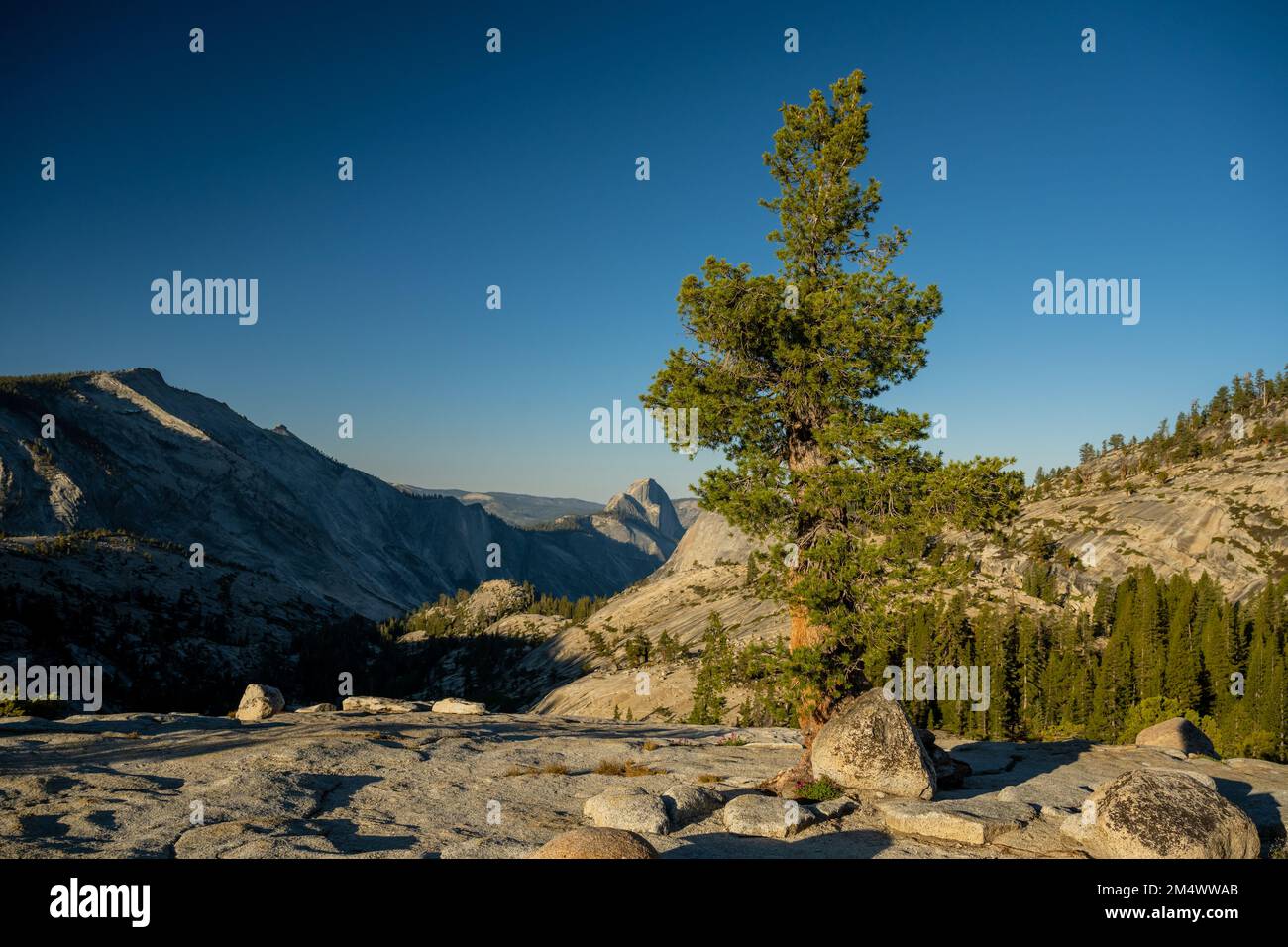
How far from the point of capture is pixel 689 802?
19.6 m

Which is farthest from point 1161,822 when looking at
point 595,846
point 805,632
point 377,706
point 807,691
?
point 377,706

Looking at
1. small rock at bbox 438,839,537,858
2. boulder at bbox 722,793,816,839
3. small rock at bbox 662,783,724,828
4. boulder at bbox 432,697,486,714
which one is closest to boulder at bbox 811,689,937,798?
boulder at bbox 722,793,816,839

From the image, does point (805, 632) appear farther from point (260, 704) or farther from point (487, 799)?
point (260, 704)

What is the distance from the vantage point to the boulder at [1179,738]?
40188 millimetres

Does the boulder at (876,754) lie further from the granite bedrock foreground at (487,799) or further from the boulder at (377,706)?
the boulder at (377,706)

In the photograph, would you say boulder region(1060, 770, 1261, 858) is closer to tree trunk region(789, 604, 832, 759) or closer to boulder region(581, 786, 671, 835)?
tree trunk region(789, 604, 832, 759)

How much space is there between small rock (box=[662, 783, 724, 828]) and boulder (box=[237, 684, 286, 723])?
33.2m

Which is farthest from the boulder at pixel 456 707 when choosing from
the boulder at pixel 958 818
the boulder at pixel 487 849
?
the boulder at pixel 958 818

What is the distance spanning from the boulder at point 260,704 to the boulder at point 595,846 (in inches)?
1446

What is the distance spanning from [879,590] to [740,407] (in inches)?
309

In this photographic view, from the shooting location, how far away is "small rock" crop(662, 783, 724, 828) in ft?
62.7

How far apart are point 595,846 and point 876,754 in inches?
481
